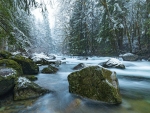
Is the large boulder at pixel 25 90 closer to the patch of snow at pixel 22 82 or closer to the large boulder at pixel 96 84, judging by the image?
the patch of snow at pixel 22 82

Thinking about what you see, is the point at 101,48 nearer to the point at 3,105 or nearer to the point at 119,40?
the point at 119,40

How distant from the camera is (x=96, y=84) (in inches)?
180

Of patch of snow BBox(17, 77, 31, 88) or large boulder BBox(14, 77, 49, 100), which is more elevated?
patch of snow BBox(17, 77, 31, 88)

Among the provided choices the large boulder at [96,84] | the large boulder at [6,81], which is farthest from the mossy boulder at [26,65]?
the large boulder at [96,84]

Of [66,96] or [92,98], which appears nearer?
[92,98]

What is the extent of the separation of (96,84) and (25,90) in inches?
80.0

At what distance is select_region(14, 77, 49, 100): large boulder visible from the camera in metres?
4.70

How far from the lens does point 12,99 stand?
4.63m

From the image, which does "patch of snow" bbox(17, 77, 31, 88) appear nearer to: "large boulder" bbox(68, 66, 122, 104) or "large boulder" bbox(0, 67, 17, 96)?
"large boulder" bbox(0, 67, 17, 96)

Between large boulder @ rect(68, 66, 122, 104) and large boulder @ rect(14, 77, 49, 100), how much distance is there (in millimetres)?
1044

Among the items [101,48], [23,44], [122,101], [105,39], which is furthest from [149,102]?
[101,48]

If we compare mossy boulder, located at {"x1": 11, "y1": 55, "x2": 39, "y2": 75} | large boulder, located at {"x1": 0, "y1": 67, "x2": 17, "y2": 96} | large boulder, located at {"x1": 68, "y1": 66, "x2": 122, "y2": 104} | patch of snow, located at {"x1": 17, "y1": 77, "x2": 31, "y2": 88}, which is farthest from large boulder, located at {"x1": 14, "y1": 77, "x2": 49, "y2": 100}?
mossy boulder, located at {"x1": 11, "y1": 55, "x2": 39, "y2": 75}

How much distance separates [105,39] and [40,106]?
1773 cm

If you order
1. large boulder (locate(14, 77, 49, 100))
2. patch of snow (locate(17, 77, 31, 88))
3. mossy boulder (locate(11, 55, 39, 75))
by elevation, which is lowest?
large boulder (locate(14, 77, 49, 100))
